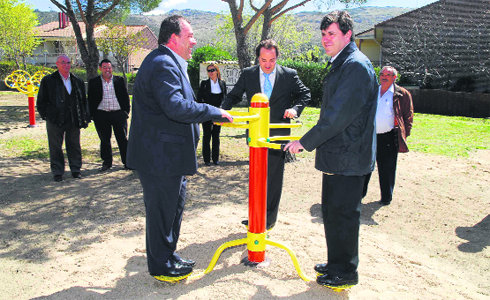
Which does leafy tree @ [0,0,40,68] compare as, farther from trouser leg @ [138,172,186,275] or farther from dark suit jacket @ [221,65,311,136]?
trouser leg @ [138,172,186,275]

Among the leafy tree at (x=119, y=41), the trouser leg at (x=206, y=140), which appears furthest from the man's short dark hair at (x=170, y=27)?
the leafy tree at (x=119, y=41)

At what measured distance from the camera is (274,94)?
437 cm

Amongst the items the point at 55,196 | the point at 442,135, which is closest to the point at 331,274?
the point at 55,196

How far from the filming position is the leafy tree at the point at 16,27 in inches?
1346

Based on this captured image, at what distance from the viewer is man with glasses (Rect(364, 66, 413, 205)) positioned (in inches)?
217

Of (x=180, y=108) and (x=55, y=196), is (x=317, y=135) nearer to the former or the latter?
(x=180, y=108)

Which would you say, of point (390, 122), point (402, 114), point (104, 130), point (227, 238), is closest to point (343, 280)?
point (227, 238)

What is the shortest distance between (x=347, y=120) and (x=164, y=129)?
4.19ft

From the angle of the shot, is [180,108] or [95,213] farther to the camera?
[95,213]

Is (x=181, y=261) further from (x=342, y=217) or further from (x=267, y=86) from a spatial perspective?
(x=267, y=86)

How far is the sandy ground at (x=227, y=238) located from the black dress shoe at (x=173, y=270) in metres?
0.10

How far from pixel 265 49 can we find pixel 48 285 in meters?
2.89

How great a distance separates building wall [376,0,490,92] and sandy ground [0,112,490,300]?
51.6ft

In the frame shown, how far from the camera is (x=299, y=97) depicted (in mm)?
4547
